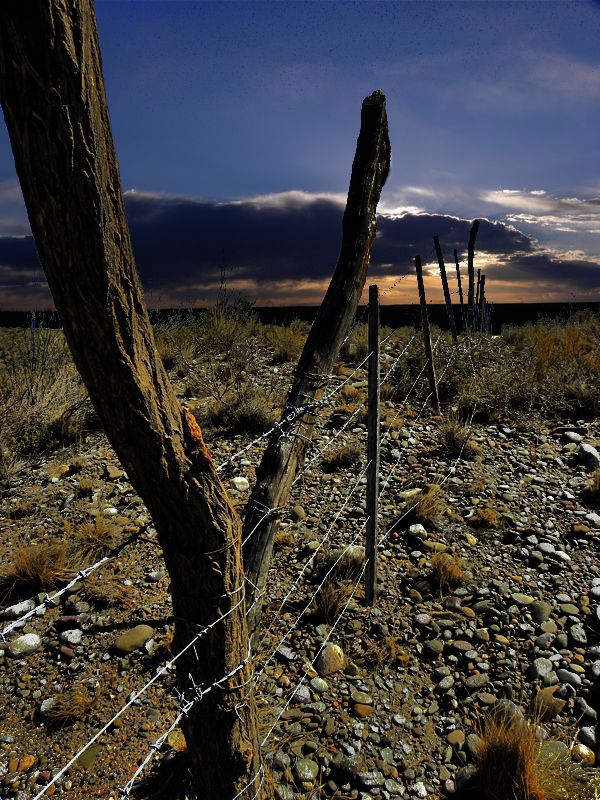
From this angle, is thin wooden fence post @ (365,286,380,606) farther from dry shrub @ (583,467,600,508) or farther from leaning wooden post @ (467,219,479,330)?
leaning wooden post @ (467,219,479,330)

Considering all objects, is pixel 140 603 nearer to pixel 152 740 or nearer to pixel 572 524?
pixel 152 740

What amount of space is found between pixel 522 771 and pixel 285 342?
27.4ft

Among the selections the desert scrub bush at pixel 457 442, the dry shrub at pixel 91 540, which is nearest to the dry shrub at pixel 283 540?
the dry shrub at pixel 91 540

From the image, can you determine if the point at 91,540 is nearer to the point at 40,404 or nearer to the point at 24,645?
the point at 24,645

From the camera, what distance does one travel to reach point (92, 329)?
4.57ft

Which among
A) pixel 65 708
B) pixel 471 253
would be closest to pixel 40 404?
pixel 65 708

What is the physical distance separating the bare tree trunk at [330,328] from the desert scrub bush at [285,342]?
22.0 feet

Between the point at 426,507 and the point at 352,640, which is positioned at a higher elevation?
the point at 426,507

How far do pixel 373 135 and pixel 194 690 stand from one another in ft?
9.05

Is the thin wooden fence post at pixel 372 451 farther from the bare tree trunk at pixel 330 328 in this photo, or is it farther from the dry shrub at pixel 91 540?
the dry shrub at pixel 91 540

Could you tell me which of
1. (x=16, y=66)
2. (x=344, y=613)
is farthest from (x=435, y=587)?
(x=16, y=66)

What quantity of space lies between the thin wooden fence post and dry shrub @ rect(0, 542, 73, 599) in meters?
2.27

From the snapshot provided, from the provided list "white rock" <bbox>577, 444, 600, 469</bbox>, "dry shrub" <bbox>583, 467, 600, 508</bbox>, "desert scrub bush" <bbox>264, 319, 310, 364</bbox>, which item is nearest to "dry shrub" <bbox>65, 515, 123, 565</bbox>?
"dry shrub" <bbox>583, 467, 600, 508</bbox>

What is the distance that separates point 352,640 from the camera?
366 cm
